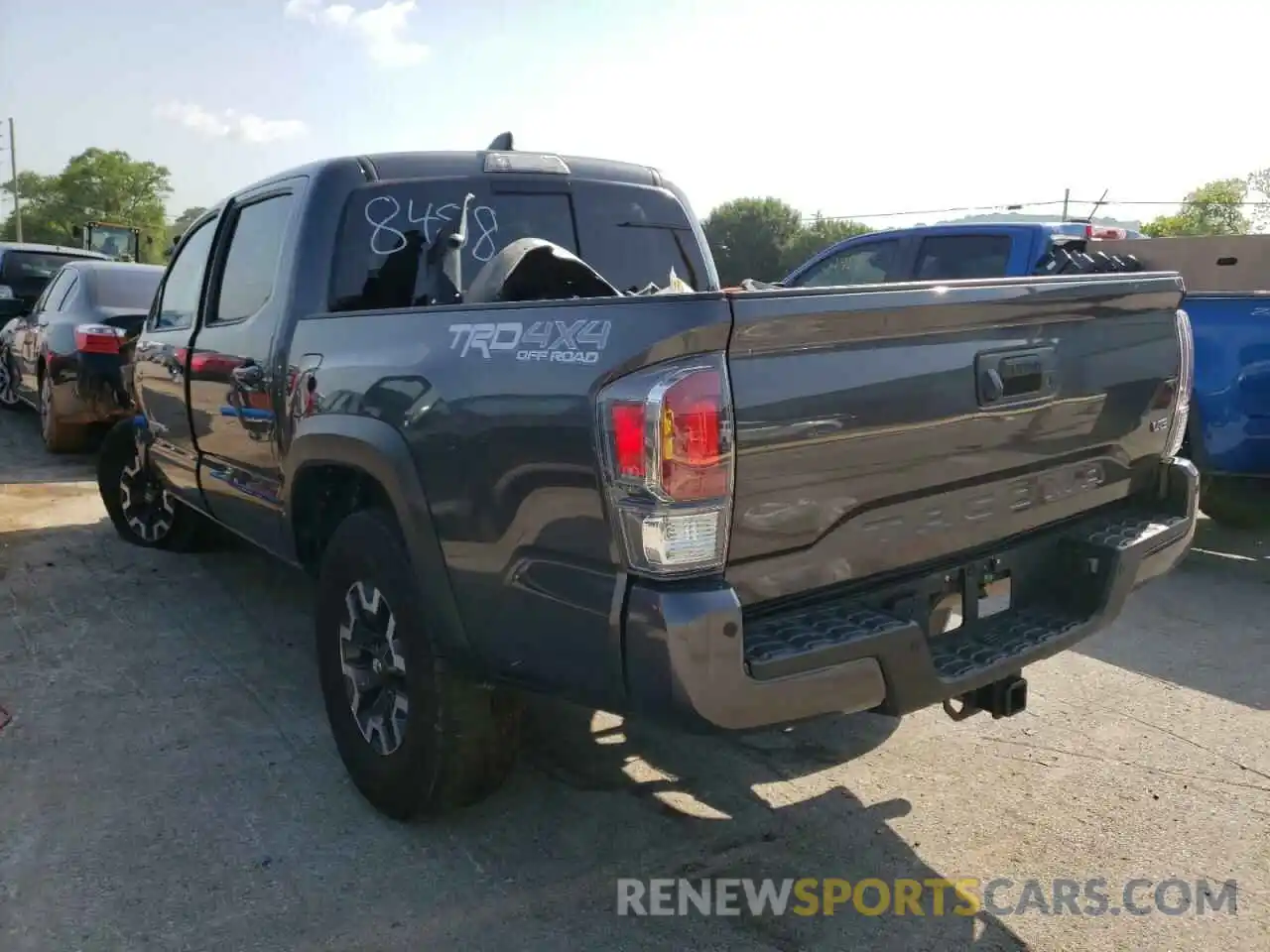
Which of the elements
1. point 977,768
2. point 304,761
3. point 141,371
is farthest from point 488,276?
point 141,371

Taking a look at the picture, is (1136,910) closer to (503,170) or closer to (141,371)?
(503,170)

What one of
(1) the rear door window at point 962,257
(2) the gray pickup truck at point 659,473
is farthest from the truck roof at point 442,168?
(1) the rear door window at point 962,257

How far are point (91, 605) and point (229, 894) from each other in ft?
9.59

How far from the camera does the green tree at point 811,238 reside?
27.5m

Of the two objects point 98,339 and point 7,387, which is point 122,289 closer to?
point 98,339

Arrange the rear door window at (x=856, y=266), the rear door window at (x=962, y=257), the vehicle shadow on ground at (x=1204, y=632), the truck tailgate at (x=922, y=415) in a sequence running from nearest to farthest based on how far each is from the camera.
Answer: the truck tailgate at (x=922, y=415) → the vehicle shadow on ground at (x=1204, y=632) → the rear door window at (x=962, y=257) → the rear door window at (x=856, y=266)

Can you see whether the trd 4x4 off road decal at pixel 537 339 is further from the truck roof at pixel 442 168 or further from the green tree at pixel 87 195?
the green tree at pixel 87 195

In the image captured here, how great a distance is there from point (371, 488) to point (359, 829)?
3.44 feet

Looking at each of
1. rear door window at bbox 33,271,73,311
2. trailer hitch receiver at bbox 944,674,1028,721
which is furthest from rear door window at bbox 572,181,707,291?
rear door window at bbox 33,271,73,311

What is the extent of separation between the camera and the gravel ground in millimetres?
2762

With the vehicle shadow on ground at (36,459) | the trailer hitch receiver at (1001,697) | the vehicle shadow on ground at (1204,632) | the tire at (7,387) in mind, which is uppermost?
the tire at (7,387)

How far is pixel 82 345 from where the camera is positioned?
8289 millimetres

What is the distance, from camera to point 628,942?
2699 millimetres

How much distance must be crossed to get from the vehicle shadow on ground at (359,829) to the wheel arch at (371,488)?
43 cm
